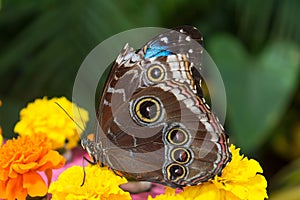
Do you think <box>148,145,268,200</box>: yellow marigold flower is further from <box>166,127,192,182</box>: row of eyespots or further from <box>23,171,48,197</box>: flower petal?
<box>23,171,48,197</box>: flower petal

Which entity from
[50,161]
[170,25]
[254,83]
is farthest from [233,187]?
[170,25]

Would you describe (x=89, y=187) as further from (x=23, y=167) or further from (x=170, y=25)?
(x=170, y=25)

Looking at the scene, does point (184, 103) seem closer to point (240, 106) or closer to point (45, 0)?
point (240, 106)

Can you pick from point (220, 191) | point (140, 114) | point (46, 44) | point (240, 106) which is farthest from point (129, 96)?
point (46, 44)

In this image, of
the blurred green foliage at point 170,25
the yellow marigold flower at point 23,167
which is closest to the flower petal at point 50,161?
the yellow marigold flower at point 23,167

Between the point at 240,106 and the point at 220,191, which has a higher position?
the point at 240,106

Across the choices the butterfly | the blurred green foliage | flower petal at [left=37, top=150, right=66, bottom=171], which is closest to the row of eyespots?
the butterfly
